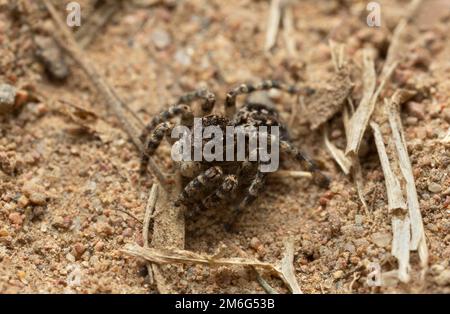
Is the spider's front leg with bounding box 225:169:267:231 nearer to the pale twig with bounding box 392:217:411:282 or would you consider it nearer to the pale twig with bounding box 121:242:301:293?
the pale twig with bounding box 121:242:301:293

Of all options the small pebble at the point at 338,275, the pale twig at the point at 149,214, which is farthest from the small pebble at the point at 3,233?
the small pebble at the point at 338,275

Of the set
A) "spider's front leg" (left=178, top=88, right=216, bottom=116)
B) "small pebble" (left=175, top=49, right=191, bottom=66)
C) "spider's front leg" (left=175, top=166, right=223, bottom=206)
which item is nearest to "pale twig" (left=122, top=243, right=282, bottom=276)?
"spider's front leg" (left=175, top=166, right=223, bottom=206)

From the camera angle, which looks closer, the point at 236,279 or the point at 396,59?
the point at 236,279

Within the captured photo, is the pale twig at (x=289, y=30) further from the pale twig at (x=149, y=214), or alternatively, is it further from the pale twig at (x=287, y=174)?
the pale twig at (x=149, y=214)

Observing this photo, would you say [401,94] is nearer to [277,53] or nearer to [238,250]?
[277,53]

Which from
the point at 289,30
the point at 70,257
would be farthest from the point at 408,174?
the point at 70,257

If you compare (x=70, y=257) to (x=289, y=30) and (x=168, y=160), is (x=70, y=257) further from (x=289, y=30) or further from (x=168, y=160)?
(x=289, y=30)
